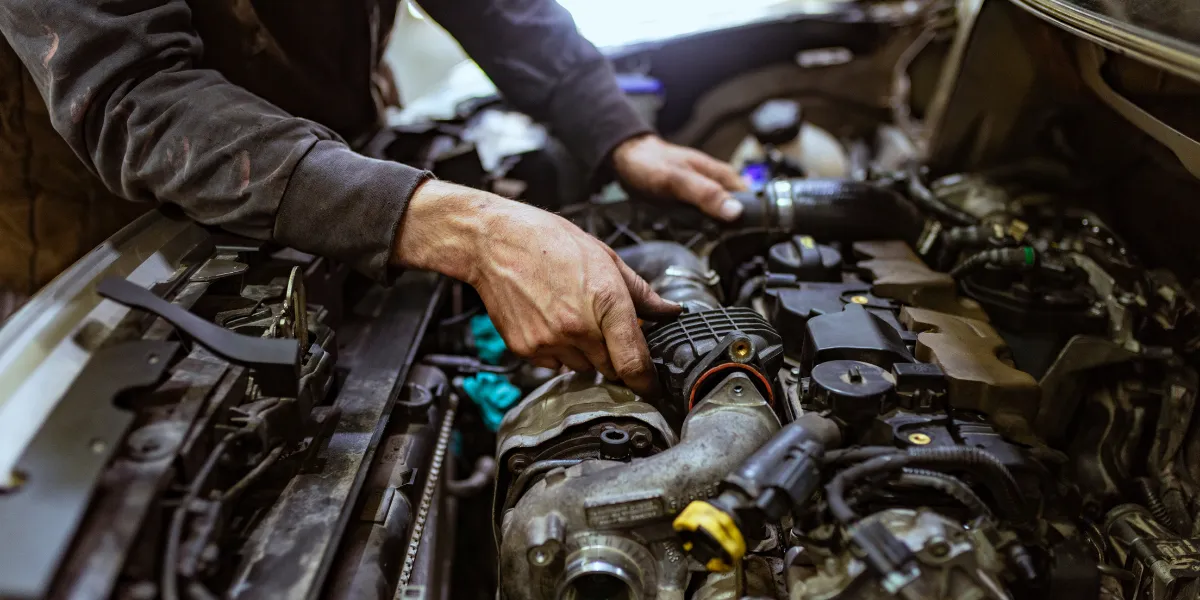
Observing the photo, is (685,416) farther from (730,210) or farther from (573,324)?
(730,210)

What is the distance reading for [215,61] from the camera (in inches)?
63.4

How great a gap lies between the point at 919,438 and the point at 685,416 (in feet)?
1.21

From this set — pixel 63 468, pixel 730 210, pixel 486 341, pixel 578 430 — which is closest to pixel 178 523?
pixel 63 468

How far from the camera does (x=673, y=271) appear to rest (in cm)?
166

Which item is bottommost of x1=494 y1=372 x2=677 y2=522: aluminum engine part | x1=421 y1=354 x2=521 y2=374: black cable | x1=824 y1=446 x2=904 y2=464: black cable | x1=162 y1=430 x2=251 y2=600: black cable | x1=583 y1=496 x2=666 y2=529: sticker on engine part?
x1=421 y1=354 x2=521 y2=374: black cable

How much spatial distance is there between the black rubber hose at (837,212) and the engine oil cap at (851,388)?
697mm

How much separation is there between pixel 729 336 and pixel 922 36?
1.97 metres

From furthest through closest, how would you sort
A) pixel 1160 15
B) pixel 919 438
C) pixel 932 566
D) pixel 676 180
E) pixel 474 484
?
pixel 676 180 < pixel 474 484 < pixel 1160 15 < pixel 919 438 < pixel 932 566

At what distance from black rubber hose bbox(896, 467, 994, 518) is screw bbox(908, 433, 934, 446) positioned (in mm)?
63

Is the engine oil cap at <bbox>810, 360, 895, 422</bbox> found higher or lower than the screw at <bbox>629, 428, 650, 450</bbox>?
higher

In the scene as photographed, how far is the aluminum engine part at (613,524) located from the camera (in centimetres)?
106

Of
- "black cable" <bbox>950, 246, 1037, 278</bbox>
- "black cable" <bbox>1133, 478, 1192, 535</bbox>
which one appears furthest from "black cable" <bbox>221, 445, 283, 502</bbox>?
"black cable" <bbox>1133, 478, 1192, 535</bbox>

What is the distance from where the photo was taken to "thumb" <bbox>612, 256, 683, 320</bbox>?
4.58 ft

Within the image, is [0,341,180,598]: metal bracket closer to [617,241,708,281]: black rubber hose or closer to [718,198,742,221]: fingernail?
[617,241,708,281]: black rubber hose
